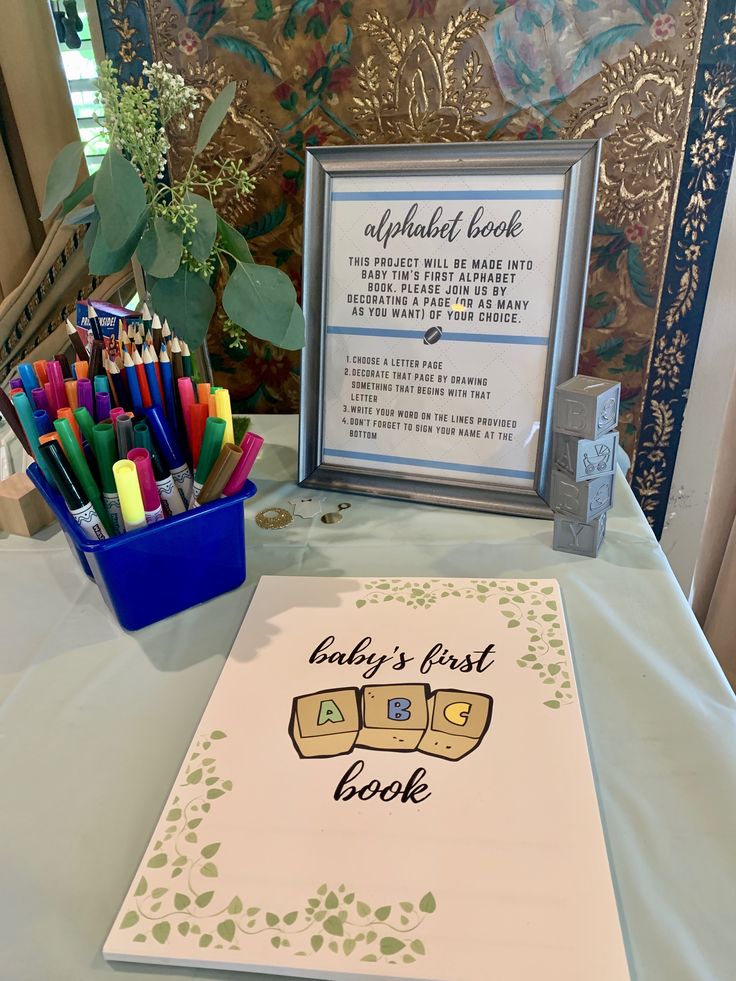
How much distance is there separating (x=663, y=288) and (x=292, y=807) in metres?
0.76

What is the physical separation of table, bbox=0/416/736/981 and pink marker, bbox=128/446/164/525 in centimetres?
7

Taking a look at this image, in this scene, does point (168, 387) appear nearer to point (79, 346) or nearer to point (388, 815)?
point (79, 346)

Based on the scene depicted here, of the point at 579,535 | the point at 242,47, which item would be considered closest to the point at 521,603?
the point at 579,535

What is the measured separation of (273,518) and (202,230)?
0.30 meters

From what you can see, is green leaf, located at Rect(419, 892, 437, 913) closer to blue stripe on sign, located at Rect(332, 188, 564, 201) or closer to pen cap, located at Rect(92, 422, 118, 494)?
pen cap, located at Rect(92, 422, 118, 494)

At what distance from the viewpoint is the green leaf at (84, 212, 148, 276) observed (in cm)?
68

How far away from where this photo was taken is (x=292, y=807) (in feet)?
1.39

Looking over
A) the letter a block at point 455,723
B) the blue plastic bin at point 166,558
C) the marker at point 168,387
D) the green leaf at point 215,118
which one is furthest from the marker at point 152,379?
the letter a block at point 455,723

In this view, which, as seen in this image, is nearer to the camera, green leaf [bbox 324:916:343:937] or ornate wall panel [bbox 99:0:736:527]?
green leaf [bbox 324:916:343:937]

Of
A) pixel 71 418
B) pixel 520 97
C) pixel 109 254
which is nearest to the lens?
pixel 71 418

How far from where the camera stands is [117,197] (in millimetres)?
625

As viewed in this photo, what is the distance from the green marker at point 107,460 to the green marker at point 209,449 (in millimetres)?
70

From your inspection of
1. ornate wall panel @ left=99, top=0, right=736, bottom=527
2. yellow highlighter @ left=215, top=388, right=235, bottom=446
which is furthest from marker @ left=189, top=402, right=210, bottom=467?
ornate wall panel @ left=99, top=0, right=736, bottom=527

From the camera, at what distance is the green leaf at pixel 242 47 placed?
81cm
